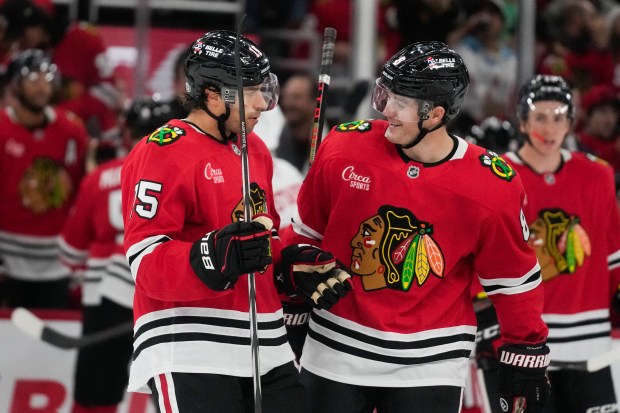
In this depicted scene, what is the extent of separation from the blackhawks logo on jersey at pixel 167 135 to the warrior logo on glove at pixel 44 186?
3158 millimetres

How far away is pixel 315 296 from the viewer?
3.13 metres

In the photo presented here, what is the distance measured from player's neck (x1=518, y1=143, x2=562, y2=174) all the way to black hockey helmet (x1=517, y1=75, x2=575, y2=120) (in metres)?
0.15

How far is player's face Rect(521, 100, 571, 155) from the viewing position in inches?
165

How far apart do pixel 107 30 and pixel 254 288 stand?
179 inches

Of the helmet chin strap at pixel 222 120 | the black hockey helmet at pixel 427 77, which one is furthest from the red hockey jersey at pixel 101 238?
the black hockey helmet at pixel 427 77

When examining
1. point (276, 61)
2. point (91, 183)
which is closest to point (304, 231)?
point (91, 183)

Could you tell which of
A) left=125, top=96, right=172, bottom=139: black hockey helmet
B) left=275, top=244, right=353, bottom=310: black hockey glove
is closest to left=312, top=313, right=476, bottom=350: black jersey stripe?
left=275, top=244, right=353, bottom=310: black hockey glove

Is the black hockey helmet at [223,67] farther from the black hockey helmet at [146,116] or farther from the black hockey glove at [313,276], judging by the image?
the black hockey helmet at [146,116]

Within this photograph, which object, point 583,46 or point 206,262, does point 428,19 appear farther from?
point 206,262

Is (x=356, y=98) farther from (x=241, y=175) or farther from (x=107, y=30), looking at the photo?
(x=241, y=175)

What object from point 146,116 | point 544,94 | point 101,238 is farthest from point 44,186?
point 544,94

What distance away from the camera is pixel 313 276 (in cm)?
314

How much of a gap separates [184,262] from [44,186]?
11.2 feet

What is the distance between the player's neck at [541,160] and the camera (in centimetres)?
421
